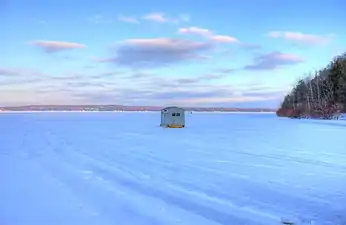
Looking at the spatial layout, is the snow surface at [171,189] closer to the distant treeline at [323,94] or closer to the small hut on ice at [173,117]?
the small hut on ice at [173,117]

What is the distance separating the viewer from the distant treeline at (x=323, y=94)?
3888cm

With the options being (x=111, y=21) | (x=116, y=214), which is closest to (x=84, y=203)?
(x=116, y=214)

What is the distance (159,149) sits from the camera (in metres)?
10.4

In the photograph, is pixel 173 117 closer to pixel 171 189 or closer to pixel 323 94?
pixel 171 189

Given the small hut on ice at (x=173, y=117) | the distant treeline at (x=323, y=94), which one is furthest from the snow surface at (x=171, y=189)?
the distant treeline at (x=323, y=94)

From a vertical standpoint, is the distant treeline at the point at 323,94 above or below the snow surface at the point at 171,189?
above

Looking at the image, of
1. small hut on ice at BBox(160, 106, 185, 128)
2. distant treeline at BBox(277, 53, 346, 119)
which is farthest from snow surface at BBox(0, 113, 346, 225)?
distant treeline at BBox(277, 53, 346, 119)

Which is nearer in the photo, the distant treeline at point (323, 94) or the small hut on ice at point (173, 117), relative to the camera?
the small hut on ice at point (173, 117)

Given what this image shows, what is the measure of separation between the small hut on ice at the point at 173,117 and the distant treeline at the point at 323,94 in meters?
20.9

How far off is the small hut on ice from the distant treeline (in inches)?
823

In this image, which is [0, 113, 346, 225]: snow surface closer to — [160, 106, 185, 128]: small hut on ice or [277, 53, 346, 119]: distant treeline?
[160, 106, 185, 128]: small hut on ice

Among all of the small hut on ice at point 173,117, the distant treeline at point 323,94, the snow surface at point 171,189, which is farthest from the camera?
the distant treeline at point 323,94

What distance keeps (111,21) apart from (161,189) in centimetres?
Answer: 450

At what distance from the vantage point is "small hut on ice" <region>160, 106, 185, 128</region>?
73.4 ft
